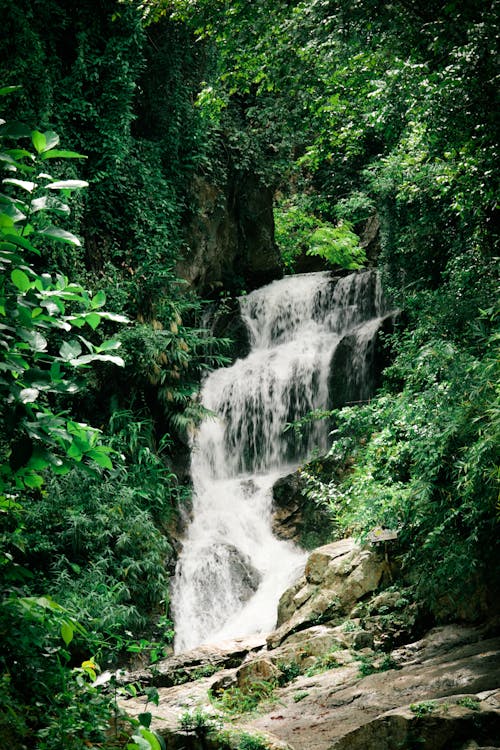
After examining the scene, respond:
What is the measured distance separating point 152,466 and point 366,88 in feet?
22.5

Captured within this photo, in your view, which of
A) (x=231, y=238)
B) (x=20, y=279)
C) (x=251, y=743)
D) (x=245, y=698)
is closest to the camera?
(x=20, y=279)

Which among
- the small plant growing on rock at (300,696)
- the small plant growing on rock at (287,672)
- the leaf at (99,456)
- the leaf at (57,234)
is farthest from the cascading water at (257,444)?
the leaf at (57,234)

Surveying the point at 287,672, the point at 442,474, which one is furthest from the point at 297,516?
the point at 442,474

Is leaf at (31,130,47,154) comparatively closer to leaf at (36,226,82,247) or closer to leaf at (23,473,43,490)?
leaf at (36,226,82,247)

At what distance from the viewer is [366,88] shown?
9.67 m

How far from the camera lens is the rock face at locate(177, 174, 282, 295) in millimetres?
13461

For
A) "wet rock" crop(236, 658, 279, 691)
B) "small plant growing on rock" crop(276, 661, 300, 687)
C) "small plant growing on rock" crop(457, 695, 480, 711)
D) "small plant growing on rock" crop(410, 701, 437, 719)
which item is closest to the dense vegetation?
"wet rock" crop(236, 658, 279, 691)

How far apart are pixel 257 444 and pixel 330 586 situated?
5.26 m

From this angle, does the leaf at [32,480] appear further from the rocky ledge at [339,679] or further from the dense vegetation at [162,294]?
→ the rocky ledge at [339,679]

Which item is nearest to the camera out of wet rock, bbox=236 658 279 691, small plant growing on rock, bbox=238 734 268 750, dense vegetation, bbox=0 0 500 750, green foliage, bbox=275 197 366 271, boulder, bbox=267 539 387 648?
dense vegetation, bbox=0 0 500 750

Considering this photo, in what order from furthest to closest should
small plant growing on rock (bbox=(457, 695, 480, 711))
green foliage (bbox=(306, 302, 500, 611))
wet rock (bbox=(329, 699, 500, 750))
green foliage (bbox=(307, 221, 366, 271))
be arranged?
green foliage (bbox=(307, 221, 366, 271)), green foliage (bbox=(306, 302, 500, 611)), small plant growing on rock (bbox=(457, 695, 480, 711)), wet rock (bbox=(329, 699, 500, 750))

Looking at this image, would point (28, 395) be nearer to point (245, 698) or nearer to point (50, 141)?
point (50, 141)

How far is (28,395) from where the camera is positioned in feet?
5.51

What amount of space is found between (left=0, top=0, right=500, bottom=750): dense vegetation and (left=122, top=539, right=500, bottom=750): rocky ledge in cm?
48
